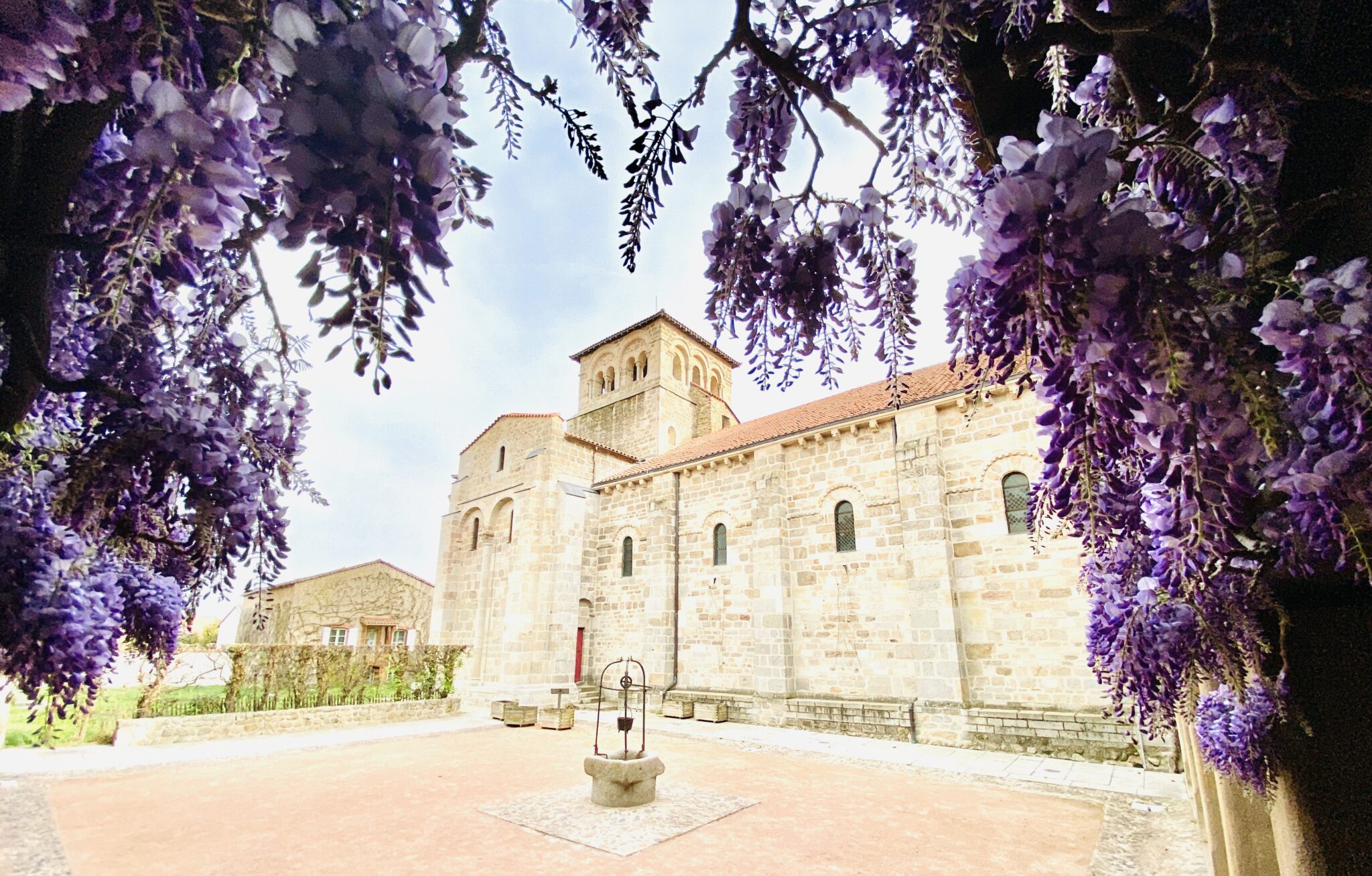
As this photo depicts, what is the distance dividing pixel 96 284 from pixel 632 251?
4.77 ft

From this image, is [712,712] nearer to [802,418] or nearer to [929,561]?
[929,561]

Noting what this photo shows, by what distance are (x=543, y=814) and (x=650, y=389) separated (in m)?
17.9

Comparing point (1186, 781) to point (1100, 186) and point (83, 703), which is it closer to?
point (1100, 186)

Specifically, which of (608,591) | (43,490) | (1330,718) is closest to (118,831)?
(43,490)

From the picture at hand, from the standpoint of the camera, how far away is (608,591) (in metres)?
17.5

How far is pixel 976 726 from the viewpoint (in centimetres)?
1053

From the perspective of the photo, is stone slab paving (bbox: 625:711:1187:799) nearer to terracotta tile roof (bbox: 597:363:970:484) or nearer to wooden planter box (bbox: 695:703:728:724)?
wooden planter box (bbox: 695:703:728:724)

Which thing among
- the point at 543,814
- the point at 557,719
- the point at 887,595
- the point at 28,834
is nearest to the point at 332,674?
the point at 557,719

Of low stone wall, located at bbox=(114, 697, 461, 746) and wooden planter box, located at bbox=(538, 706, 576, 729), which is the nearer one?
low stone wall, located at bbox=(114, 697, 461, 746)

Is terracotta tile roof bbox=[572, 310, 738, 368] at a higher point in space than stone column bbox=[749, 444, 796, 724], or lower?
higher

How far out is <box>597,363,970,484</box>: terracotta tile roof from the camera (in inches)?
513

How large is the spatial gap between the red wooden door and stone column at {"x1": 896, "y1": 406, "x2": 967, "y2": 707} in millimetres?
9574

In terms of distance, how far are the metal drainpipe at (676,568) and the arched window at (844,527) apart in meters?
4.47

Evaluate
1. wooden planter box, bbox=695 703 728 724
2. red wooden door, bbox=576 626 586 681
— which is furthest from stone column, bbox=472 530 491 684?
wooden planter box, bbox=695 703 728 724
